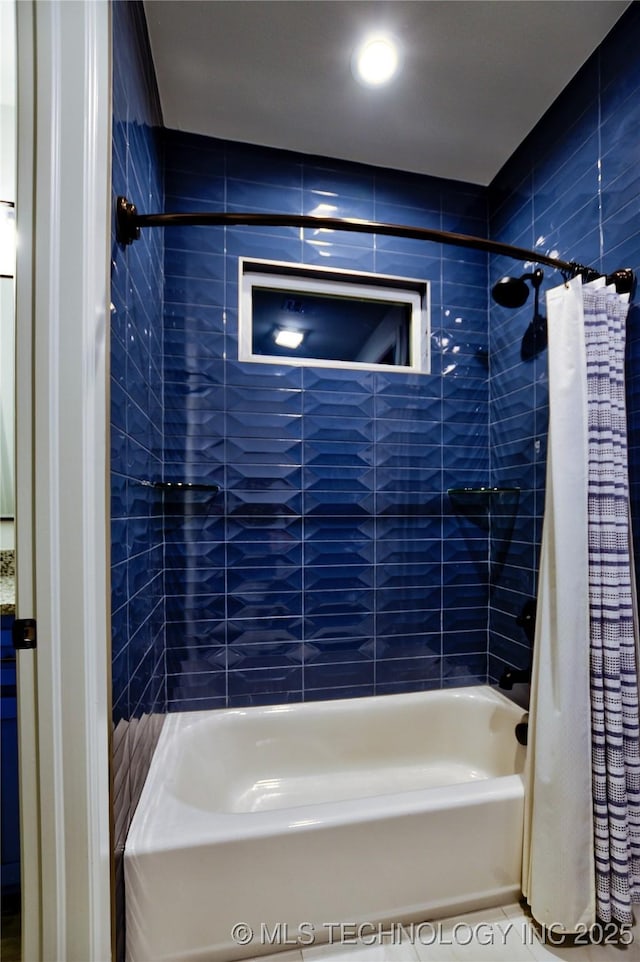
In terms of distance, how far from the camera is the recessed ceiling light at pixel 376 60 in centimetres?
140

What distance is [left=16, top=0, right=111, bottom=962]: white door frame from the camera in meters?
0.81

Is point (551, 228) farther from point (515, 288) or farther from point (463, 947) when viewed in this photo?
point (463, 947)

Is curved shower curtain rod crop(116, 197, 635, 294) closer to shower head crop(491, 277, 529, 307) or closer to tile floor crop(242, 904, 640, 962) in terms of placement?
shower head crop(491, 277, 529, 307)

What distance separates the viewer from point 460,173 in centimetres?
194

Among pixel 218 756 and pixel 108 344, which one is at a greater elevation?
pixel 108 344

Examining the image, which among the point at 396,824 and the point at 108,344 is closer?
the point at 108,344

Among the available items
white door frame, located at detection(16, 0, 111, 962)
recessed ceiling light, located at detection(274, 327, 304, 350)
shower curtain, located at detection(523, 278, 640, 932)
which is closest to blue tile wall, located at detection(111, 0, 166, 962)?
white door frame, located at detection(16, 0, 111, 962)

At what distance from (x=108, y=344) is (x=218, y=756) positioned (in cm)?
153

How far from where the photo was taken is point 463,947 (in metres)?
1.14

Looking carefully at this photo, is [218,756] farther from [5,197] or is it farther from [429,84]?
[429,84]

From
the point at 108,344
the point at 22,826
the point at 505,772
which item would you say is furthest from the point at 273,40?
the point at 505,772

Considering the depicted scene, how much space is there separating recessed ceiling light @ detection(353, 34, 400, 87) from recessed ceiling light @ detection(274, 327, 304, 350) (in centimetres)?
91

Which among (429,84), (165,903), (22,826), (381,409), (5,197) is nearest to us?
(22,826)

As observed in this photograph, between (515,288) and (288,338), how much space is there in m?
0.96
